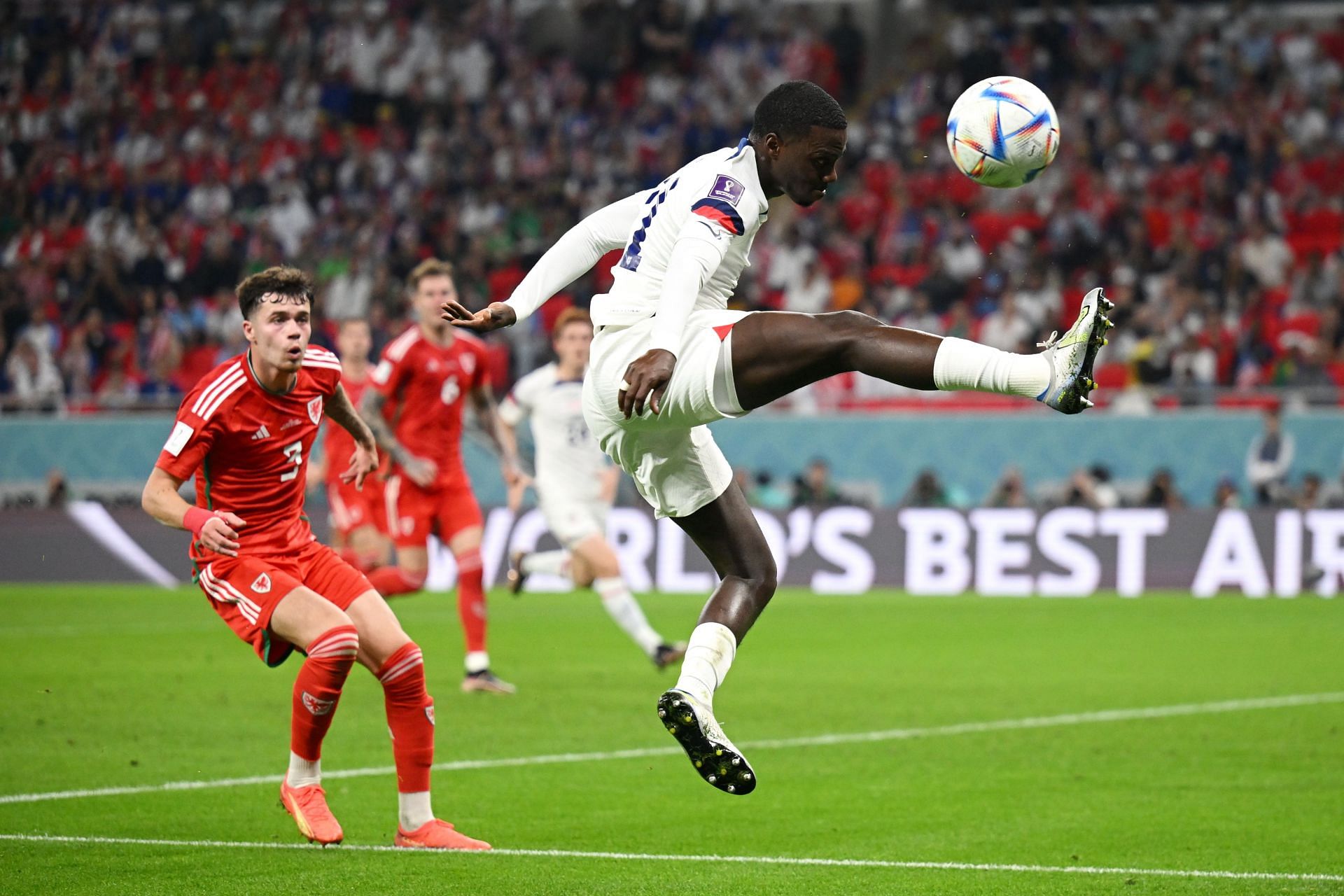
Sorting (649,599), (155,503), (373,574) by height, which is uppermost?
(155,503)

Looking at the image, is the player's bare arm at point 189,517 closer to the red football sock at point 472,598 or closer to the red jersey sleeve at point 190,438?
Answer: the red jersey sleeve at point 190,438

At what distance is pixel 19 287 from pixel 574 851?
2081 cm

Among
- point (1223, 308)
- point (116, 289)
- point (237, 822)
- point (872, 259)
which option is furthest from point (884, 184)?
point (237, 822)

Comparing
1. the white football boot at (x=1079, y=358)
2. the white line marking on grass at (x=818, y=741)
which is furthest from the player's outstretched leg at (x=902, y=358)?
the white line marking on grass at (x=818, y=741)

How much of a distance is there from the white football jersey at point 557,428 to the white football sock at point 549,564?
54 cm

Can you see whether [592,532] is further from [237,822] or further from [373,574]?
[237,822]

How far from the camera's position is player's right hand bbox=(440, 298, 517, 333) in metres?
6.16

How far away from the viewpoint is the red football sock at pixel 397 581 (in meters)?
11.9

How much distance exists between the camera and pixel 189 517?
6.39 metres

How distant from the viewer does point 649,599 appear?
18969mm

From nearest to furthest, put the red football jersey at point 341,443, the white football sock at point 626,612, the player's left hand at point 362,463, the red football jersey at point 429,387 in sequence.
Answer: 1. the player's left hand at point 362,463
2. the red football jersey at point 429,387
3. the white football sock at point 626,612
4. the red football jersey at point 341,443

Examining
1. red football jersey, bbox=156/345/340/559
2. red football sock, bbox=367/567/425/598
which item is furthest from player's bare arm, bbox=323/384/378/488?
red football sock, bbox=367/567/425/598

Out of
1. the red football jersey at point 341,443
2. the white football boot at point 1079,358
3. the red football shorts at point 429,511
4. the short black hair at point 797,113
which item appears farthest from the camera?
the red football jersey at point 341,443

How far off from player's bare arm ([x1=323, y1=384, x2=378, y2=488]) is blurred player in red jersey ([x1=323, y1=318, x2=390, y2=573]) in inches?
190
